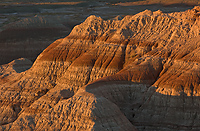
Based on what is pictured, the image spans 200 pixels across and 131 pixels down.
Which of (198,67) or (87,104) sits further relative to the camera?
(198,67)

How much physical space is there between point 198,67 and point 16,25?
4998 centimetres

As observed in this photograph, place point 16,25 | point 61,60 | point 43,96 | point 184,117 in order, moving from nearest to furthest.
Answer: point 184,117
point 43,96
point 61,60
point 16,25

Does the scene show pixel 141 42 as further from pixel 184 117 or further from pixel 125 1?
pixel 125 1

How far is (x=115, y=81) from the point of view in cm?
3325

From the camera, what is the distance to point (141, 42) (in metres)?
37.1

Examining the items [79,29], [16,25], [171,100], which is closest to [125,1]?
[16,25]

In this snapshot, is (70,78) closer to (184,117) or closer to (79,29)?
(79,29)

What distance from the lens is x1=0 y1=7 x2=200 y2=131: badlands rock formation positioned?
95.5 feet

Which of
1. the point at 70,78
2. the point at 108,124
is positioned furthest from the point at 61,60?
the point at 108,124

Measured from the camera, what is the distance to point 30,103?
38.5 meters

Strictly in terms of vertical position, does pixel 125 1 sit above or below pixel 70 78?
below

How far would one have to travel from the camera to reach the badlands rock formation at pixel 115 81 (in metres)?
29.1

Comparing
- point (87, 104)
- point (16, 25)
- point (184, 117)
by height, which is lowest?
point (16, 25)

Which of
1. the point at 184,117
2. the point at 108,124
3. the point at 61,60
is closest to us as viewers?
the point at 108,124
